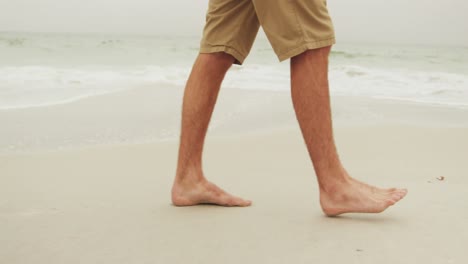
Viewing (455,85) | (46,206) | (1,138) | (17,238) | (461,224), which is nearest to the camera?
(17,238)

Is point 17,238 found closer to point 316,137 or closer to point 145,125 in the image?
point 316,137

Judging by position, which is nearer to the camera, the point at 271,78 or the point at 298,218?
the point at 298,218

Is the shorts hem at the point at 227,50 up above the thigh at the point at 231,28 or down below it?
below

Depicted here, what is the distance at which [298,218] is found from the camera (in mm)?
1562

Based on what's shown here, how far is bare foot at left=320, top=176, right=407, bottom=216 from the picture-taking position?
1.53 meters

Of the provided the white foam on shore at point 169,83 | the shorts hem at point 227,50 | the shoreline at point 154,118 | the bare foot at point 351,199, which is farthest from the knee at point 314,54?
the white foam on shore at point 169,83

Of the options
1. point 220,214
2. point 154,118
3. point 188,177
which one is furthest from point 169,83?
point 220,214

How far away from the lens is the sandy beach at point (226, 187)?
1290mm

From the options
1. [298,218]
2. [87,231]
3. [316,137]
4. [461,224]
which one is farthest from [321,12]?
[87,231]

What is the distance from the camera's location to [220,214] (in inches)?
63.1

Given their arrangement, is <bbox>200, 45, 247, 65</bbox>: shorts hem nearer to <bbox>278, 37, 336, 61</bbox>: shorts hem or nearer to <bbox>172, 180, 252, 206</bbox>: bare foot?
<bbox>278, 37, 336, 61</bbox>: shorts hem

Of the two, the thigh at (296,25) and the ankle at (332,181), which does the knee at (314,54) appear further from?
the ankle at (332,181)

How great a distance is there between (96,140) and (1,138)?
0.49m

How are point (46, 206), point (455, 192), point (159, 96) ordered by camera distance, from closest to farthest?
point (46, 206)
point (455, 192)
point (159, 96)
